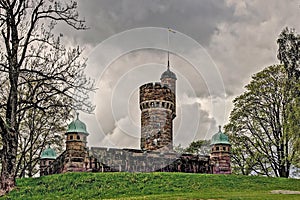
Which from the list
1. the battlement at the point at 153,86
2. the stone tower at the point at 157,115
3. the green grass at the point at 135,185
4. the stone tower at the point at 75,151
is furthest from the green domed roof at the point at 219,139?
the stone tower at the point at 75,151

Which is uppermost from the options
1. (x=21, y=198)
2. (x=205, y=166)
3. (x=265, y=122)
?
(x=265, y=122)

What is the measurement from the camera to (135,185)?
35.1 metres

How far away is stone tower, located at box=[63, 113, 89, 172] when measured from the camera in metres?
43.2

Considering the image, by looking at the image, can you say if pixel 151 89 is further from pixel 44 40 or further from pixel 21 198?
pixel 21 198

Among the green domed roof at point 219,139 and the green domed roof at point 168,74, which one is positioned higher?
the green domed roof at point 168,74

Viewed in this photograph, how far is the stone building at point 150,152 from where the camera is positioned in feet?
144

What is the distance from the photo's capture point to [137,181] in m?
36.1

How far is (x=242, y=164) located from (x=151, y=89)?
12.9 meters

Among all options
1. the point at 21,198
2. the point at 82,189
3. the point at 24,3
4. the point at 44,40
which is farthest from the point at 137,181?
the point at 24,3

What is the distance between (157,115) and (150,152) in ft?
26.1

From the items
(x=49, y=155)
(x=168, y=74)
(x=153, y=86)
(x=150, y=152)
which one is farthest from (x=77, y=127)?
(x=168, y=74)

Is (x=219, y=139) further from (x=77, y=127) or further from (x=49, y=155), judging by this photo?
(x=49, y=155)

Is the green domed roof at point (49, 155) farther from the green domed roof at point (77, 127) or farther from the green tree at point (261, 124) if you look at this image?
the green tree at point (261, 124)

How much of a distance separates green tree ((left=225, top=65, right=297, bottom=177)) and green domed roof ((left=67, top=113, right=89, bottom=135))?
61.3 feet
